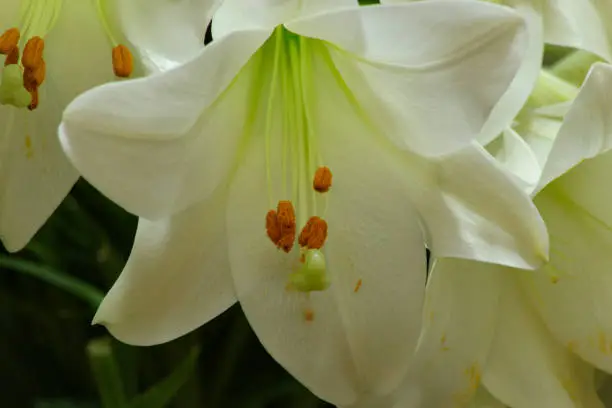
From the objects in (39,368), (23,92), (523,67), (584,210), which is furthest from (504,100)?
(39,368)

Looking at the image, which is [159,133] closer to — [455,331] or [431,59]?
[431,59]

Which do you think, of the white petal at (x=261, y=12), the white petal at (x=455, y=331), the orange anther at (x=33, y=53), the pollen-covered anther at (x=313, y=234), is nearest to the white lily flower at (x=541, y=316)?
the white petal at (x=455, y=331)

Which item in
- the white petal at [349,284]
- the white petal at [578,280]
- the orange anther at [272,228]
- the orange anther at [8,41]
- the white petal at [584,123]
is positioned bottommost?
the white petal at [578,280]

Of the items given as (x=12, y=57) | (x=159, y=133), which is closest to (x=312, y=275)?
(x=159, y=133)

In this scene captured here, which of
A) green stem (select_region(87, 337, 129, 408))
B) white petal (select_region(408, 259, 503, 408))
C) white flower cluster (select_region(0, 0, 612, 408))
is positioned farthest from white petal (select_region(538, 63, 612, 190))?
green stem (select_region(87, 337, 129, 408))

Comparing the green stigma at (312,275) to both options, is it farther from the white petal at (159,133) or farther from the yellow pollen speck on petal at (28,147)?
the yellow pollen speck on petal at (28,147)

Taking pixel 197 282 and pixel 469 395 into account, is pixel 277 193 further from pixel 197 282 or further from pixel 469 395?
pixel 469 395

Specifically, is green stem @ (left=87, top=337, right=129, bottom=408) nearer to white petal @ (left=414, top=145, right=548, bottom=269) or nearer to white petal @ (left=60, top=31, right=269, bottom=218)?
white petal @ (left=60, top=31, right=269, bottom=218)
